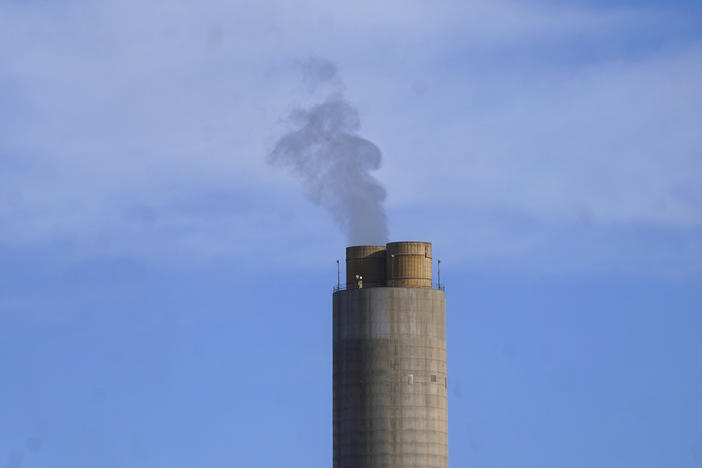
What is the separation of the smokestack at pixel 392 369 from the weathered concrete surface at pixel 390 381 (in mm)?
72

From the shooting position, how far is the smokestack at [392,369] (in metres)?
120

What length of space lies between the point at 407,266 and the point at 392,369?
8.28 m

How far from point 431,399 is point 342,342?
25.8 feet

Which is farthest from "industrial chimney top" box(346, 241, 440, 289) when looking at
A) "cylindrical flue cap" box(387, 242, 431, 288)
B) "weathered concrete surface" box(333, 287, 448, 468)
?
"weathered concrete surface" box(333, 287, 448, 468)

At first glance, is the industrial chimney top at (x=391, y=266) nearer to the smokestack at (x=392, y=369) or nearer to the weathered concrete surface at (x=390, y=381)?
the smokestack at (x=392, y=369)

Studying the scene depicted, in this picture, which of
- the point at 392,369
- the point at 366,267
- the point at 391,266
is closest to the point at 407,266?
the point at 391,266

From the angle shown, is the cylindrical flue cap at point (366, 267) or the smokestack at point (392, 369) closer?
the smokestack at point (392, 369)

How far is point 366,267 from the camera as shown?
4931 inches

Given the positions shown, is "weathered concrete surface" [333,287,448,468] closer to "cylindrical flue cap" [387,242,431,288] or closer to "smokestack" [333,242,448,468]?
"smokestack" [333,242,448,468]

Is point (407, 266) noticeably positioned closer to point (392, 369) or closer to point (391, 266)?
point (391, 266)

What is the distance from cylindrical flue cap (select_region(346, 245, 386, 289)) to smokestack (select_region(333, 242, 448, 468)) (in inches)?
6.6

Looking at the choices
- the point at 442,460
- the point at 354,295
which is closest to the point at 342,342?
the point at 354,295

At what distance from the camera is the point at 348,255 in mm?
126562

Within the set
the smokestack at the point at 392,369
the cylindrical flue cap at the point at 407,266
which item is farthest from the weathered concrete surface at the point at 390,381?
the cylindrical flue cap at the point at 407,266
